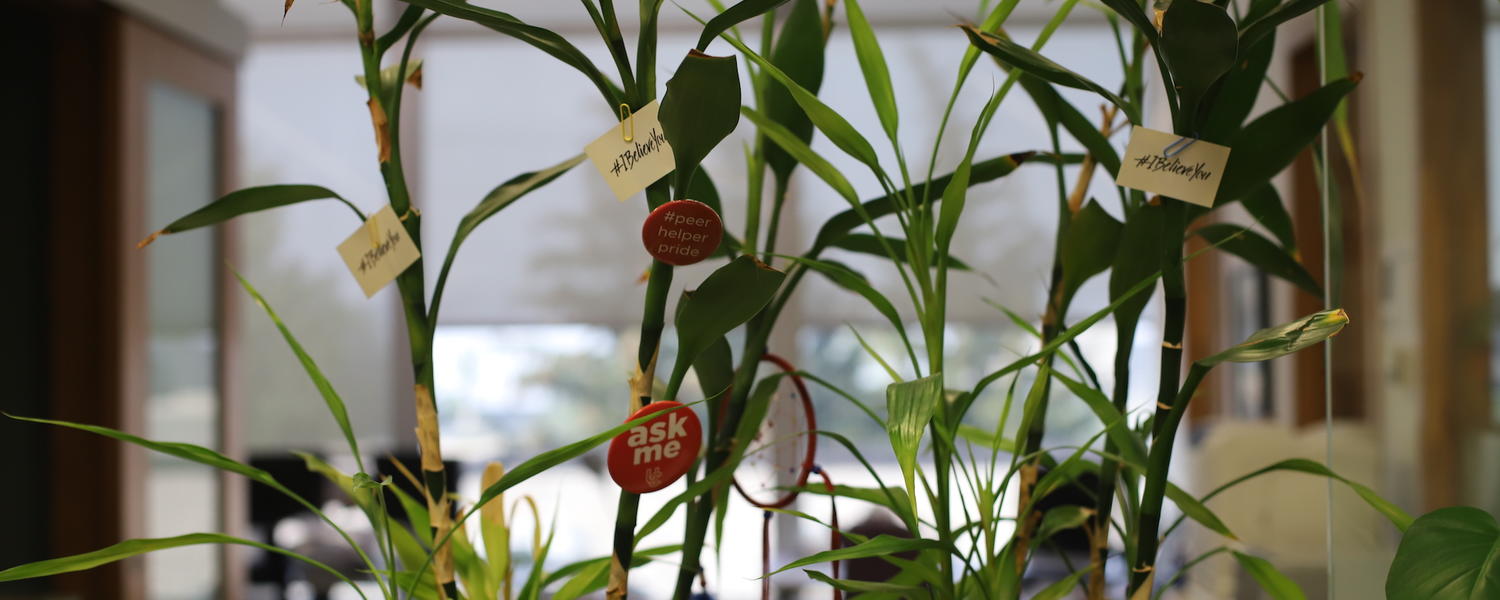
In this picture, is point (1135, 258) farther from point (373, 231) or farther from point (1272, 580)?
point (373, 231)

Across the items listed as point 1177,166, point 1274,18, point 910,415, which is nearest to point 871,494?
point 910,415

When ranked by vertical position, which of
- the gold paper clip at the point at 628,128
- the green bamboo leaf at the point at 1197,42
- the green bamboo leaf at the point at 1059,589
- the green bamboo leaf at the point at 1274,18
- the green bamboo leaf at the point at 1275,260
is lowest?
the green bamboo leaf at the point at 1059,589

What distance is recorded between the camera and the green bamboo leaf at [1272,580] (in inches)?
29.5

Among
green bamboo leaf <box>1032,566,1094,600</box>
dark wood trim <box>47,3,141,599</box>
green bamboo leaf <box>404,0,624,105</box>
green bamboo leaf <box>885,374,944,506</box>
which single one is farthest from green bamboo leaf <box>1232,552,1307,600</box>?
dark wood trim <box>47,3,141,599</box>

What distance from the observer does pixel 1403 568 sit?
2.02 ft

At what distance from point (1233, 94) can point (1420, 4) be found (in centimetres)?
49

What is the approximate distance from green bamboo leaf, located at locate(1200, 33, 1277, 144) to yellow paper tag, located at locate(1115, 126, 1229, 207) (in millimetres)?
69

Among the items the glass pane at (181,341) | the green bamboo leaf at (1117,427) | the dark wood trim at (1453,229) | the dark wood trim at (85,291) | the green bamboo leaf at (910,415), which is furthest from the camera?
the glass pane at (181,341)

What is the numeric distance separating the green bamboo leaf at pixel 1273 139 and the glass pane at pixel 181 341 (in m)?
3.03

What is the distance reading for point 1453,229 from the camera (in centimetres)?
110

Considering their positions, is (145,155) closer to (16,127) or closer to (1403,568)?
(16,127)

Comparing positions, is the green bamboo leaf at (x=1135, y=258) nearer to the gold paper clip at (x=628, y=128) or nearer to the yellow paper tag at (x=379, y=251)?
the gold paper clip at (x=628, y=128)

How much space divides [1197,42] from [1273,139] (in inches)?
6.0

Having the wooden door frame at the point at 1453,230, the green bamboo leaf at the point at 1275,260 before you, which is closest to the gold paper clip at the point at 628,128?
the green bamboo leaf at the point at 1275,260
